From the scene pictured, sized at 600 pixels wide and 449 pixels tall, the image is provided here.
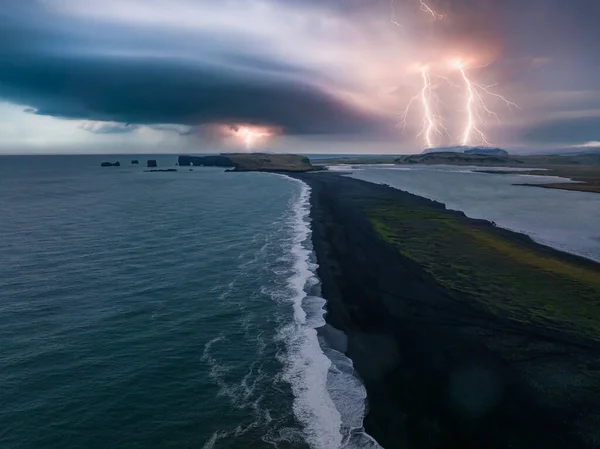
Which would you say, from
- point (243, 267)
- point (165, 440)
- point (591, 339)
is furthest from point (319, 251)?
point (165, 440)

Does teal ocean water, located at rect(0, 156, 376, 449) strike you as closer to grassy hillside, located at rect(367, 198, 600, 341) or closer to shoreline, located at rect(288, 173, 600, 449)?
shoreline, located at rect(288, 173, 600, 449)

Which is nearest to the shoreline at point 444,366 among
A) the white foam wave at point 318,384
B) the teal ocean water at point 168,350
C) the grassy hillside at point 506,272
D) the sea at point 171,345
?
the white foam wave at point 318,384

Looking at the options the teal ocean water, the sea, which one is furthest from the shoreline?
the teal ocean water

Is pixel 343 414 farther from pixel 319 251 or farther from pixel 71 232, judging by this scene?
pixel 71 232

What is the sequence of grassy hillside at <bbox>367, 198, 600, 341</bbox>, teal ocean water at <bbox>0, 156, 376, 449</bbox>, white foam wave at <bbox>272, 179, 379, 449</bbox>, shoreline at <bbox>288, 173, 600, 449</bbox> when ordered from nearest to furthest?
white foam wave at <bbox>272, 179, 379, 449</bbox> → teal ocean water at <bbox>0, 156, 376, 449</bbox> → shoreline at <bbox>288, 173, 600, 449</bbox> → grassy hillside at <bbox>367, 198, 600, 341</bbox>

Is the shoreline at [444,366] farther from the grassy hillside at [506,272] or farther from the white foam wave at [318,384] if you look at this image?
the grassy hillside at [506,272]

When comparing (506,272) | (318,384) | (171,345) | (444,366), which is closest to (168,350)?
(171,345)
